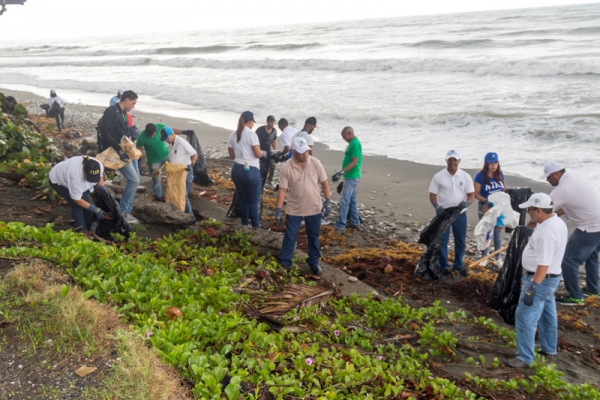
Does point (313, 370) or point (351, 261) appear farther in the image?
point (351, 261)

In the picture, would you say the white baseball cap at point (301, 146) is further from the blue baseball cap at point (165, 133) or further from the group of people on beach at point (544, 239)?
the blue baseball cap at point (165, 133)

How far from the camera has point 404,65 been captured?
32500 mm

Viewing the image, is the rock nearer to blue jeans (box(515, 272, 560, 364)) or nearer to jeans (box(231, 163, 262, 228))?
jeans (box(231, 163, 262, 228))

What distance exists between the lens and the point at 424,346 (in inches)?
192

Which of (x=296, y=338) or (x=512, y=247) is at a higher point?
(x=512, y=247)

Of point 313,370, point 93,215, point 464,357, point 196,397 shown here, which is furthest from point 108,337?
point 93,215

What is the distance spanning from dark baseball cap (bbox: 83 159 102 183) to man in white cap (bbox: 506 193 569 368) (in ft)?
16.4

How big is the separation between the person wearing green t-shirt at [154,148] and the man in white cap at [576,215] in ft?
19.3

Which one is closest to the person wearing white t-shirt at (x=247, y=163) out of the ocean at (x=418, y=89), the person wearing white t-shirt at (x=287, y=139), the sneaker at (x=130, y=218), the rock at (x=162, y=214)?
the rock at (x=162, y=214)

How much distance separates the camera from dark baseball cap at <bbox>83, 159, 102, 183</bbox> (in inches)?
245

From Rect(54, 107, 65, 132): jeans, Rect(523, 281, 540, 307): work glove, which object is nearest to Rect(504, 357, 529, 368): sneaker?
Rect(523, 281, 540, 307): work glove

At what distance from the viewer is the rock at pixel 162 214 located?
754 cm

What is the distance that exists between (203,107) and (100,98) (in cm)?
714

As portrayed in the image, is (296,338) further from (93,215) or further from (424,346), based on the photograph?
(93,215)
